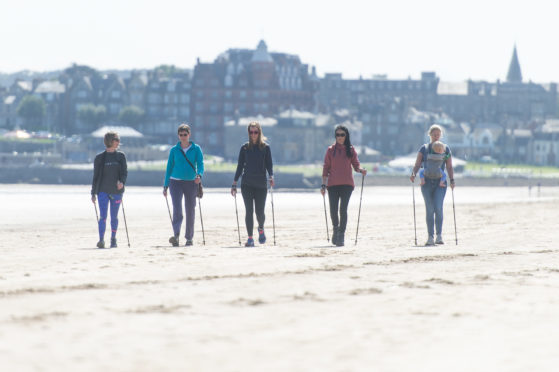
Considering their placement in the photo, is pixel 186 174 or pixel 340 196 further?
pixel 340 196

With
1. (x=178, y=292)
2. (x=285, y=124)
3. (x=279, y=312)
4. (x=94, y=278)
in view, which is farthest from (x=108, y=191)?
(x=285, y=124)

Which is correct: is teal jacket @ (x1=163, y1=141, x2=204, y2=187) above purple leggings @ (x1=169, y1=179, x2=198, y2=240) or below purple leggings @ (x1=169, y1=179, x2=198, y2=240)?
above

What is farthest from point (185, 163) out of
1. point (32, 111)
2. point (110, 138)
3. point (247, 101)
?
point (32, 111)

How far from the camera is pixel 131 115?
144875 millimetres

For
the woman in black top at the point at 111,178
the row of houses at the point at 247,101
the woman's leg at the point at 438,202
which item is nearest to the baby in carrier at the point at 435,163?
the woman's leg at the point at 438,202

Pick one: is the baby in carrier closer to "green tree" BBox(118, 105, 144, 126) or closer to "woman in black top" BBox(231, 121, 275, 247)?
"woman in black top" BBox(231, 121, 275, 247)

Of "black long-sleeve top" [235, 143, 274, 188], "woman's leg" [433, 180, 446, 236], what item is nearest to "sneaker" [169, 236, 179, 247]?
"black long-sleeve top" [235, 143, 274, 188]

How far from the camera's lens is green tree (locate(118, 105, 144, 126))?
145m

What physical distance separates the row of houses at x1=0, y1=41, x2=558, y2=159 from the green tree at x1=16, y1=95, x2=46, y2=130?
1042mm

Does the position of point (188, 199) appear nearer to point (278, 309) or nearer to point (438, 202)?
point (438, 202)

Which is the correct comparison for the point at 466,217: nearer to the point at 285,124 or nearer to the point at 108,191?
the point at 108,191

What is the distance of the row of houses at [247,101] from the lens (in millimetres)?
140250

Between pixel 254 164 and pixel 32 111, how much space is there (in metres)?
141

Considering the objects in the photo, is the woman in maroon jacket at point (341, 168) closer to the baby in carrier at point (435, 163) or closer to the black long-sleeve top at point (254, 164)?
the black long-sleeve top at point (254, 164)
